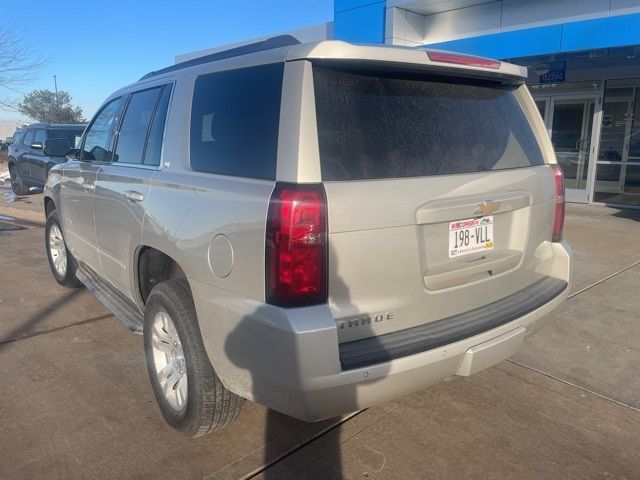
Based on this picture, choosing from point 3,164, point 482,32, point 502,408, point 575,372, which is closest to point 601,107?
point 482,32

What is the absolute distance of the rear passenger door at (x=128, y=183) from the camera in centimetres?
328

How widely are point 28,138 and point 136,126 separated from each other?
1093 cm

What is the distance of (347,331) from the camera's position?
2256mm

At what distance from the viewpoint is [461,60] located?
262 centimetres

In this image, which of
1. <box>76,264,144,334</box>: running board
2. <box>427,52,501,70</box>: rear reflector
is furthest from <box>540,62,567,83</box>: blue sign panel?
<box>76,264,144,334</box>: running board

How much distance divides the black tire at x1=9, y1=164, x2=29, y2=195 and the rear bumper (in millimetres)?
13183

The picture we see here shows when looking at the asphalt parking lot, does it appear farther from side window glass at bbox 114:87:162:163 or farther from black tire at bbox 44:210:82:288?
side window glass at bbox 114:87:162:163

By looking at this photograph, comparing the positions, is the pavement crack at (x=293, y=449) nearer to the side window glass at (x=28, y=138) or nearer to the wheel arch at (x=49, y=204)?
the wheel arch at (x=49, y=204)

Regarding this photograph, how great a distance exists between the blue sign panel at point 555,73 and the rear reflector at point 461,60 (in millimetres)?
9286

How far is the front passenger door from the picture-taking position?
417cm

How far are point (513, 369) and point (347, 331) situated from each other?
2.09 m

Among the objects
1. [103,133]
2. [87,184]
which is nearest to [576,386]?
[87,184]

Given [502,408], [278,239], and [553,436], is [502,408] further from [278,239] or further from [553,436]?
[278,239]

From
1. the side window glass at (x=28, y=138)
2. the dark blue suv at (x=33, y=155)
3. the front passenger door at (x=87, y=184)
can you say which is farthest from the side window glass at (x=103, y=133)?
the side window glass at (x=28, y=138)
